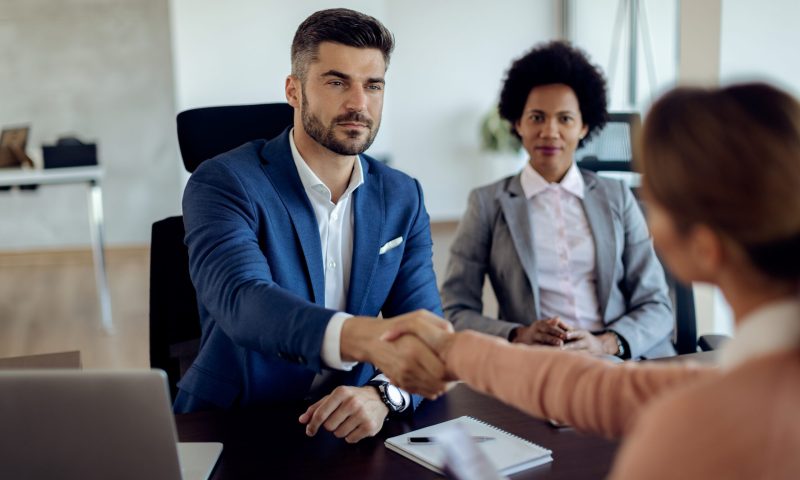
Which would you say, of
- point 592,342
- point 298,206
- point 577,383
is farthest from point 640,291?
point 577,383

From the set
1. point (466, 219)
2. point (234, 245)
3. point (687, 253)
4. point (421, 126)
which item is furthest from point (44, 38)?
point (687, 253)

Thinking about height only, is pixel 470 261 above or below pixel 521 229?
below

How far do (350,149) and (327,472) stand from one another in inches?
32.2

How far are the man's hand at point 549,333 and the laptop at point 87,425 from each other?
3.96 feet

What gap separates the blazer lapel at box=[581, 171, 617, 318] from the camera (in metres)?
2.26

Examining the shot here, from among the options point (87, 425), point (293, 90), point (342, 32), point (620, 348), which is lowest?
point (620, 348)

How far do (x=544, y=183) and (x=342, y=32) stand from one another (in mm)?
879

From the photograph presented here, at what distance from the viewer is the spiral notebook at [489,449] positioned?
44.3 inches

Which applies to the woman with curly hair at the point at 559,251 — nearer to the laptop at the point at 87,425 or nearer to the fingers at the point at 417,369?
the fingers at the point at 417,369

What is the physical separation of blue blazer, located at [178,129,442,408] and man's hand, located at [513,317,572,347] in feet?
1.08

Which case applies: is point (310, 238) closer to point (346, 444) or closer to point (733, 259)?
point (346, 444)

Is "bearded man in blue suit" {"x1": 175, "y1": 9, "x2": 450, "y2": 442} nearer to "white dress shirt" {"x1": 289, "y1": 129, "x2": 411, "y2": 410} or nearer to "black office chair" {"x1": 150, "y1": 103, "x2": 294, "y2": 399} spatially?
"white dress shirt" {"x1": 289, "y1": 129, "x2": 411, "y2": 410}

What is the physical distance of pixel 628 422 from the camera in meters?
0.78

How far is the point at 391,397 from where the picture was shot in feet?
4.59
